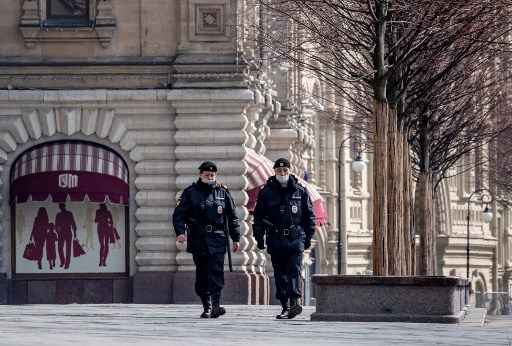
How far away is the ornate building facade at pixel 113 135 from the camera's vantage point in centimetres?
4666

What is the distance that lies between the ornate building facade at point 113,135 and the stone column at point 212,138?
0.9 inches

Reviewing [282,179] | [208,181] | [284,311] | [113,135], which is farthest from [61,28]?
[284,311]

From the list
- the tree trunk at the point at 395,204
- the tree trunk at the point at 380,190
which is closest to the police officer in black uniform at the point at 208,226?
the tree trunk at the point at 380,190

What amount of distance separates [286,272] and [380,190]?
2377 millimetres

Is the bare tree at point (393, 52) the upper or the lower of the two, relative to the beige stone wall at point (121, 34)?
lower

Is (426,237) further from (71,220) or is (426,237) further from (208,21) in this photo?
(71,220)

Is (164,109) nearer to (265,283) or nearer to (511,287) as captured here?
(265,283)

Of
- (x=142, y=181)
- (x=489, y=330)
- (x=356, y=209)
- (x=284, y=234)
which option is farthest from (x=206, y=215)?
(x=356, y=209)

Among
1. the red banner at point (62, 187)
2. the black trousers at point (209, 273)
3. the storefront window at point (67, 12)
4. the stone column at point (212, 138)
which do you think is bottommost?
the black trousers at point (209, 273)

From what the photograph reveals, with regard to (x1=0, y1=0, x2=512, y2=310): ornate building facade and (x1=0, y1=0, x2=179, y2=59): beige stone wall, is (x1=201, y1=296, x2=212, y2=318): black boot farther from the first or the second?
(x1=0, y1=0, x2=179, y2=59): beige stone wall

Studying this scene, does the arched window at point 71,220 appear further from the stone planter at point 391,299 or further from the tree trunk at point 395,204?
the stone planter at point 391,299

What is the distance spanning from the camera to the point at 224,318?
3117 centimetres

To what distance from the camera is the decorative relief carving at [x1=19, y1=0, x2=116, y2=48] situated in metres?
47.1

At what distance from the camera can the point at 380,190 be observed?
105 ft
